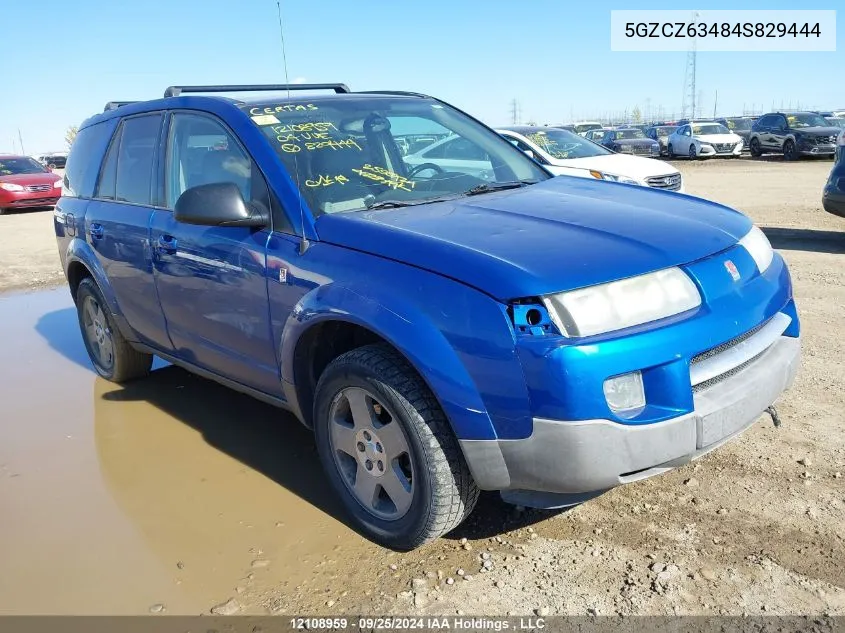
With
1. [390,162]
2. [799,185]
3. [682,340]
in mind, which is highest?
[390,162]

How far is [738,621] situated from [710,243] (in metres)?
1.32

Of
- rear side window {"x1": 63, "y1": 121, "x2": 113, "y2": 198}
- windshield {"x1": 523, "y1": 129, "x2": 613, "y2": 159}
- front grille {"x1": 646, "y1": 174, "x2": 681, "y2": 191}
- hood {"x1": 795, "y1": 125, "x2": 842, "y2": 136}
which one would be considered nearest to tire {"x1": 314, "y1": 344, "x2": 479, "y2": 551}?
rear side window {"x1": 63, "y1": 121, "x2": 113, "y2": 198}

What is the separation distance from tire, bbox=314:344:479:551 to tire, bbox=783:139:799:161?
24578mm

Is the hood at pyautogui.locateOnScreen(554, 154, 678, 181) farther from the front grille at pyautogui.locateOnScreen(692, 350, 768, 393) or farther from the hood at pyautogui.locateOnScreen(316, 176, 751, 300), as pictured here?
the front grille at pyautogui.locateOnScreen(692, 350, 768, 393)

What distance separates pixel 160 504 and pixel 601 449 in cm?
219

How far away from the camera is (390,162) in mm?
3590

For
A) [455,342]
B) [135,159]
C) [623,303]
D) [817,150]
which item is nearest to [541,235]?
[623,303]

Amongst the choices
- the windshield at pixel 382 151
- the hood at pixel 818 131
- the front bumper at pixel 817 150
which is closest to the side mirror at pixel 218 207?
the windshield at pixel 382 151

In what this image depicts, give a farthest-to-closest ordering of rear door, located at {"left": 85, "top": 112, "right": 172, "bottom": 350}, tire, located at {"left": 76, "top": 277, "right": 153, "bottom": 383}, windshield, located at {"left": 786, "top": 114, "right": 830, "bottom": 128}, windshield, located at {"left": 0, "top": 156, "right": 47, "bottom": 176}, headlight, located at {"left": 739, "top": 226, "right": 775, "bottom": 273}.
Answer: windshield, located at {"left": 786, "top": 114, "right": 830, "bottom": 128}, windshield, located at {"left": 0, "top": 156, "right": 47, "bottom": 176}, tire, located at {"left": 76, "top": 277, "right": 153, "bottom": 383}, rear door, located at {"left": 85, "top": 112, "right": 172, "bottom": 350}, headlight, located at {"left": 739, "top": 226, "right": 775, "bottom": 273}

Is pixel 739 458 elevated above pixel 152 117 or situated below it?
below

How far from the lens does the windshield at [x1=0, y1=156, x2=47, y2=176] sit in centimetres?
1902

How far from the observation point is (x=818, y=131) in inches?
904

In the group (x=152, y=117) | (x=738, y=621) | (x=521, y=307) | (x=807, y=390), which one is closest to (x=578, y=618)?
(x=738, y=621)

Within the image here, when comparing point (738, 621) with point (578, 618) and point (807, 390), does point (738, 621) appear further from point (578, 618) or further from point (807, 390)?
point (807, 390)
